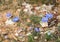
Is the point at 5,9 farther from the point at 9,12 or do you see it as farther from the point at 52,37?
the point at 52,37

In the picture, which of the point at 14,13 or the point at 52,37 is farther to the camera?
the point at 14,13

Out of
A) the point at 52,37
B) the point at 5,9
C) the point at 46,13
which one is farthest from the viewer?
the point at 5,9

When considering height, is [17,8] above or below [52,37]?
above

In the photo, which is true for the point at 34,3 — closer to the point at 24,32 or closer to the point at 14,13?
the point at 14,13

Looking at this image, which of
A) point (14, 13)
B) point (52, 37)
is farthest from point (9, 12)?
point (52, 37)

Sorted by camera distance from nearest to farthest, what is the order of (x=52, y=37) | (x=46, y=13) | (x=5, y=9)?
(x=52, y=37) < (x=46, y=13) < (x=5, y=9)

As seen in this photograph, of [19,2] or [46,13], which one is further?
[19,2]

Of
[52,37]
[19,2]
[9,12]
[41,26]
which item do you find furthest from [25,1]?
[52,37]

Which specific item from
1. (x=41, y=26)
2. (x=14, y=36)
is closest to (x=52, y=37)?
(x=41, y=26)
